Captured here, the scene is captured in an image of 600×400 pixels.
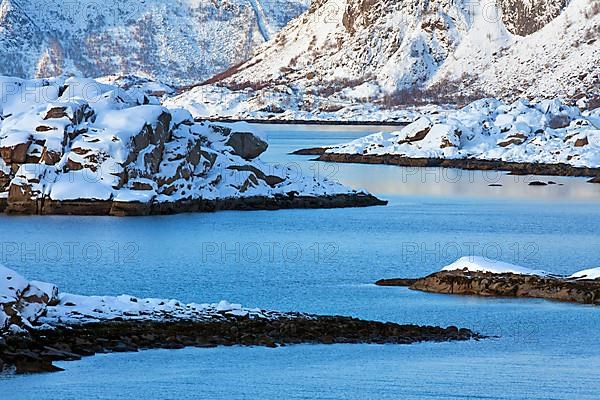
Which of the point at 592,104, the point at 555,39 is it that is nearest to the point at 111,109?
the point at 592,104

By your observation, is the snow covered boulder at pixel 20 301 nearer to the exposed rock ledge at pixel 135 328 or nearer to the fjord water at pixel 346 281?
the exposed rock ledge at pixel 135 328

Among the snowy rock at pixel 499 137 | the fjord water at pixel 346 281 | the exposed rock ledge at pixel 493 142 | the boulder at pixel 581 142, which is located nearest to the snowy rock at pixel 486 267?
the fjord water at pixel 346 281

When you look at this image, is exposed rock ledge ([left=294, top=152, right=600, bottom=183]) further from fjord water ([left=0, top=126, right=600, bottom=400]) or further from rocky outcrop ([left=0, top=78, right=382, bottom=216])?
rocky outcrop ([left=0, top=78, right=382, bottom=216])

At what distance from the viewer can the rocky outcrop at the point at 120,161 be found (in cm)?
5159

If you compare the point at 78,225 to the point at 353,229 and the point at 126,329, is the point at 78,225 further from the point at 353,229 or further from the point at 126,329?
the point at 126,329

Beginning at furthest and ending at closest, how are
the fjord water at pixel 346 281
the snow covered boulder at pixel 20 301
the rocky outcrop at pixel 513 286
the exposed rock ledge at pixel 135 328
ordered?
the rocky outcrop at pixel 513 286, the snow covered boulder at pixel 20 301, the exposed rock ledge at pixel 135 328, the fjord water at pixel 346 281

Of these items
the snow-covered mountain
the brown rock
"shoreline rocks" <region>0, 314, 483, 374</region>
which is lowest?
"shoreline rocks" <region>0, 314, 483, 374</region>

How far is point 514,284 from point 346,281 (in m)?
5.74

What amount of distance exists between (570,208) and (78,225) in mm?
21025

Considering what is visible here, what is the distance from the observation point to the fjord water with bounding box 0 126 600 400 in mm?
20078

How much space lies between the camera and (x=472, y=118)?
9531 cm

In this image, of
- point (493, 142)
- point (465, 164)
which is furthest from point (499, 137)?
Answer: point (465, 164)

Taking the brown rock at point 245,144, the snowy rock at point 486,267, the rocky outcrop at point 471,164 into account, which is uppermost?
the rocky outcrop at point 471,164

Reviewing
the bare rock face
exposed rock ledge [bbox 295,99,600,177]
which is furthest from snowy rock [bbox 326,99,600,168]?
the bare rock face
